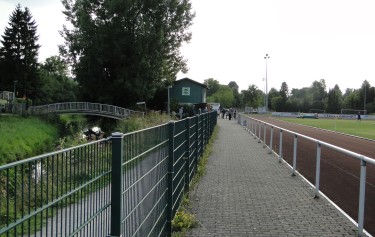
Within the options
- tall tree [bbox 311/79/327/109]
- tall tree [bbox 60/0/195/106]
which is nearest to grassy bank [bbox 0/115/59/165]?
tall tree [bbox 60/0/195/106]

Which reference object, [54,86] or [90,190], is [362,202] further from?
[54,86]

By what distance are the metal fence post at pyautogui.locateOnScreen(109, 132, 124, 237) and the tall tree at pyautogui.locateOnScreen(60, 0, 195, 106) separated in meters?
40.4

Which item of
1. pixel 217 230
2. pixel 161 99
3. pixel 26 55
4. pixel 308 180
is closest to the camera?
pixel 217 230

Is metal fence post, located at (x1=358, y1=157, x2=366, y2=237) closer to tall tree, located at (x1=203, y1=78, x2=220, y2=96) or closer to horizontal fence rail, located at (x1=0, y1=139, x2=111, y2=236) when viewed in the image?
horizontal fence rail, located at (x1=0, y1=139, x2=111, y2=236)

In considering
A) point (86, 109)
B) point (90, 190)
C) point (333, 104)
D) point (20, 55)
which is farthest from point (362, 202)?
point (333, 104)

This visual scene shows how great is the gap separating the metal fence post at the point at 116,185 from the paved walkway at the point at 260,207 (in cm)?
317

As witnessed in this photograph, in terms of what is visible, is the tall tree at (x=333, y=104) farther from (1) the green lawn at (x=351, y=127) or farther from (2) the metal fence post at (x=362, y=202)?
(2) the metal fence post at (x=362, y=202)

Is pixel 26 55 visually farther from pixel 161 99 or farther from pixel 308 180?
pixel 308 180

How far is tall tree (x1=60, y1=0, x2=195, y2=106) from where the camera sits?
141ft

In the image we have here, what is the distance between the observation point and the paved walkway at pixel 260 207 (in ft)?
19.9

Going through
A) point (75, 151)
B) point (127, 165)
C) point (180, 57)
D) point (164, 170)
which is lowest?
point (164, 170)

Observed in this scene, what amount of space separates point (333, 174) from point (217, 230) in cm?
384

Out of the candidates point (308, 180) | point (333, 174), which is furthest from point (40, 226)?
point (308, 180)

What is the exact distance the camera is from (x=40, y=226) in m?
1.86
